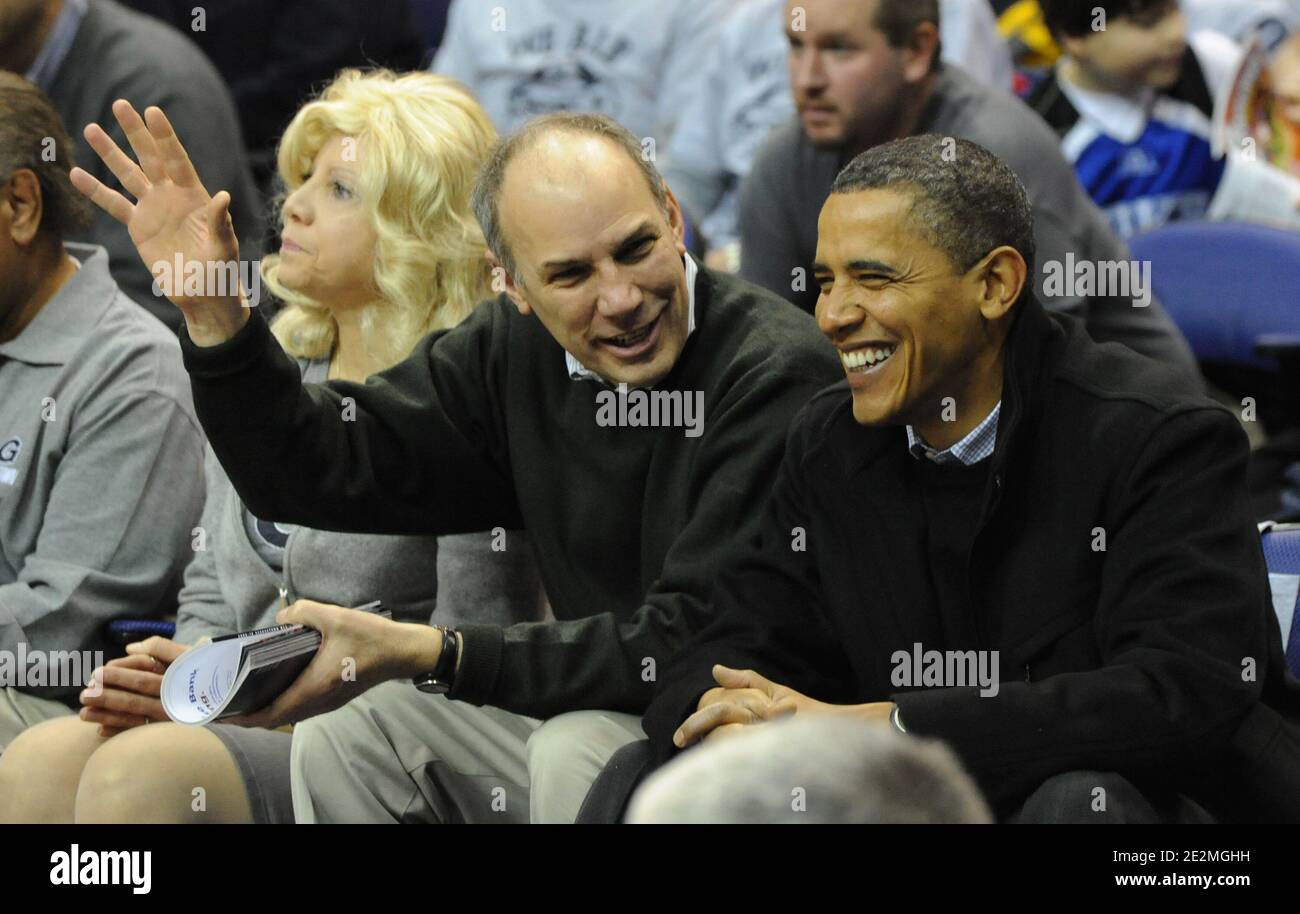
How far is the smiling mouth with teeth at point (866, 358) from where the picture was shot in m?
2.50

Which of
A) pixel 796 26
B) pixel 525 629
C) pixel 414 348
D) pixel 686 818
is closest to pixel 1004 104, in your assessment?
pixel 796 26

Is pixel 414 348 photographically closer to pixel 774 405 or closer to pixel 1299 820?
pixel 774 405

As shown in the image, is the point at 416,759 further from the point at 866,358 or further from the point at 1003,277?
the point at 1003,277

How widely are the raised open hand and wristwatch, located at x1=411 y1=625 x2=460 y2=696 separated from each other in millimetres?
521

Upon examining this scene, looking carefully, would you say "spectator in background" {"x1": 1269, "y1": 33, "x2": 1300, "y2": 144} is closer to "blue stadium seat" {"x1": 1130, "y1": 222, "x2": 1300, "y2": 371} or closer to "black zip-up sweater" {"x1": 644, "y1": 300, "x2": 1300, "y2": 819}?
"blue stadium seat" {"x1": 1130, "y1": 222, "x2": 1300, "y2": 371}

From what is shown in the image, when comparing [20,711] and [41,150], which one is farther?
[41,150]

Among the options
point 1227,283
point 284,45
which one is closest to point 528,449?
point 1227,283

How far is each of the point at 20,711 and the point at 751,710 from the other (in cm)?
140

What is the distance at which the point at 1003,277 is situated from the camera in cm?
248

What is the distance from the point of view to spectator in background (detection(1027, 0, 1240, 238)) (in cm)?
490

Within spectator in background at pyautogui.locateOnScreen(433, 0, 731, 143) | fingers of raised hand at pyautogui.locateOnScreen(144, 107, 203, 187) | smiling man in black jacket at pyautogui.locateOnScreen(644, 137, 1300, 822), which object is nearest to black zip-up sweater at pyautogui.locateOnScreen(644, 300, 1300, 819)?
smiling man in black jacket at pyautogui.locateOnScreen(644, 137, 1300, 822)

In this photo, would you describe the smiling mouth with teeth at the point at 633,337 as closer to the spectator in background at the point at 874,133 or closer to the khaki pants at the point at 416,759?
the khaki pants at the point at 416,759

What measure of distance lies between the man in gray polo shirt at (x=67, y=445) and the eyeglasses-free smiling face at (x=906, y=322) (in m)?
1.33

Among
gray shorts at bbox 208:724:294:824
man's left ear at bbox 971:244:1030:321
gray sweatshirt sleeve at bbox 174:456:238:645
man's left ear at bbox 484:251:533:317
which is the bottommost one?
gray shorts at bbox 208:724:294:824
